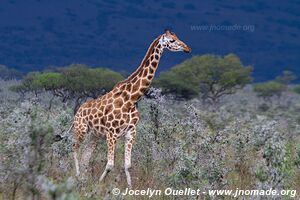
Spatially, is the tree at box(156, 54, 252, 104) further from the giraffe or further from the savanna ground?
the giraffe

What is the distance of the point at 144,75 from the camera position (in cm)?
1073

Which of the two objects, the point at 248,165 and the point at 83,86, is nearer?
the point at 248,165

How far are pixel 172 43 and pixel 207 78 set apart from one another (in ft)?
150

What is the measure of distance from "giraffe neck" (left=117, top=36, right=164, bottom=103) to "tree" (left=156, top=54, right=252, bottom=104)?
39443 mm

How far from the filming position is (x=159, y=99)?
1214cm

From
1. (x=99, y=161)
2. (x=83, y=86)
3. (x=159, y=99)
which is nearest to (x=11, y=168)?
(x=99, y=161)

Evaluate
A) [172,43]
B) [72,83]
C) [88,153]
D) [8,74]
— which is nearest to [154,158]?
[88,153]

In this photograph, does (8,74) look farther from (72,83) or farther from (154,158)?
(154,158)

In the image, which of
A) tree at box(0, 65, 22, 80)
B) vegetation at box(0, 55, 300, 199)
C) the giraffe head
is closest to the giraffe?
the giraffe head

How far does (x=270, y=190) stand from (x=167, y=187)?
2177 mm

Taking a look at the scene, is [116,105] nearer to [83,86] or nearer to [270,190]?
[270,190]

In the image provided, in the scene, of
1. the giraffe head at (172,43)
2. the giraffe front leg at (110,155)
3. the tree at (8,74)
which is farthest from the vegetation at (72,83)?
the giraffe front leg at (110,155)

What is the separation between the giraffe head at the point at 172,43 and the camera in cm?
1069

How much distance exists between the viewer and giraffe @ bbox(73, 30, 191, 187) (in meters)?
10.2
